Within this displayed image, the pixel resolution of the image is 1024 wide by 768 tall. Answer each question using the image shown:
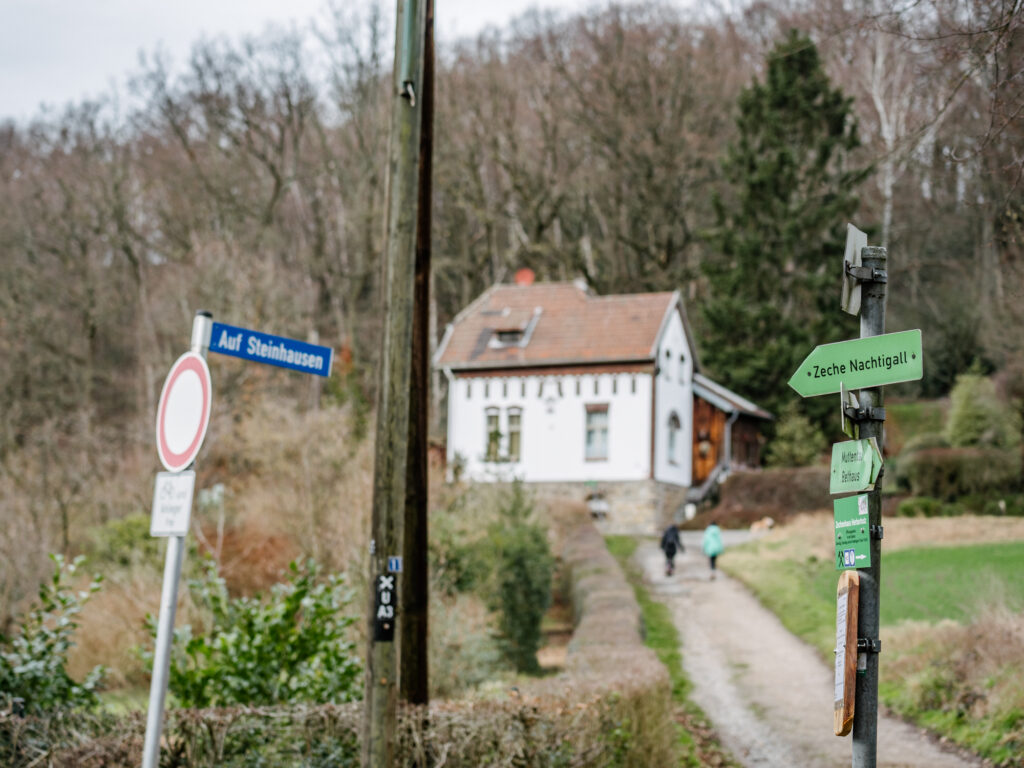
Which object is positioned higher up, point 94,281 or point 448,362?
point 94,281

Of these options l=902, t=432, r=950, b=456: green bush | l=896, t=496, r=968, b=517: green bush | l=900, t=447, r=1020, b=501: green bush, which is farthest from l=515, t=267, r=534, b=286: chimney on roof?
l=896, t=496, r=968, b=517: green bush

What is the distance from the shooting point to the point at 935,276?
52.6 metres

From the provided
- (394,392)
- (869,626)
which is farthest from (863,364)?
(394,392)

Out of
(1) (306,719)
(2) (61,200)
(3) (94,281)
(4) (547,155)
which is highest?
(4) (547,155)

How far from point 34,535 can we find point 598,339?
904 inches

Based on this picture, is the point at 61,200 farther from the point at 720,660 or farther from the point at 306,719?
the point at 306,719

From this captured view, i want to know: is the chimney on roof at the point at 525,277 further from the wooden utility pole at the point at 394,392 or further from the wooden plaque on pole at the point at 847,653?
the wooden plaque on pole at the point at 847,653

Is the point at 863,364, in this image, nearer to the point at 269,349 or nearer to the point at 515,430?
the point at 269,349

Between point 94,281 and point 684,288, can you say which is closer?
point 94,281

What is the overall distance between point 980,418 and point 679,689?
1057 inches

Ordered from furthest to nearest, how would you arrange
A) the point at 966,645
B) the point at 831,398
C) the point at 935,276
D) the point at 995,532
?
the point at 935,276 < the point at 831,398 < the point at 995,532 < the point at 966,645

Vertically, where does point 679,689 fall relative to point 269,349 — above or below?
below

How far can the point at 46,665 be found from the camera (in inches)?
379

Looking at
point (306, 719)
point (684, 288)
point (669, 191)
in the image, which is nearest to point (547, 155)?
point (669, 191)
